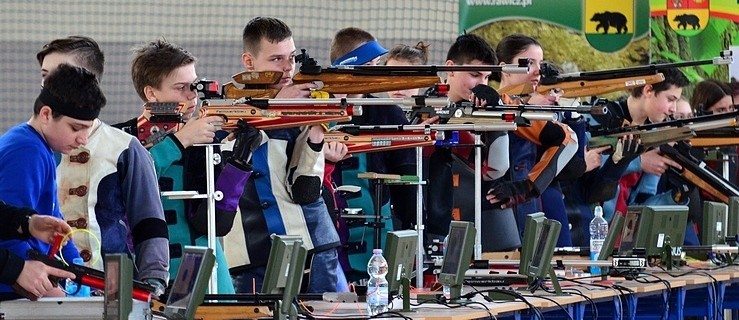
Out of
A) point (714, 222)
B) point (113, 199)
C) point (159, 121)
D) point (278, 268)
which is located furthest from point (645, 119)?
point (113, 199)

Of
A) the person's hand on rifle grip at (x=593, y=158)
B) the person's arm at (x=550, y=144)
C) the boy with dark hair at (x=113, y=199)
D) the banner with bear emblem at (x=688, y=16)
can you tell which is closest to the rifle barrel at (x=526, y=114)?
the person's arm at (x=550, y=144)

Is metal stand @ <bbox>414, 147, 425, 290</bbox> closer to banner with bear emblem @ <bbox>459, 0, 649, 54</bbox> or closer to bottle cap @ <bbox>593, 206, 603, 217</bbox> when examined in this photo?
bottle cap @ <bbox>593, 206, 603, 217</bbox>

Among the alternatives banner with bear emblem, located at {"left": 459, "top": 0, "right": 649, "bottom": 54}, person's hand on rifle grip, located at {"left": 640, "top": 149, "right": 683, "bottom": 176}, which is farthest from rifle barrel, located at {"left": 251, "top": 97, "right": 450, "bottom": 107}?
banner with bear emblem, located at {"left": 459, "top": 0, "right": 649, "bottom": 54}

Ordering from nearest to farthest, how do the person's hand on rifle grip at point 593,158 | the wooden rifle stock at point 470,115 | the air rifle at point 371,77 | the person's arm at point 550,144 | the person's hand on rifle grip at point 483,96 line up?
the air rifle at point 371,77
the wooden rifle stock at point 470,115
the person's hand on rifle grip at point 483,96
the person's arm at point 550,144
the person's hand on rifle grip at point 593,158

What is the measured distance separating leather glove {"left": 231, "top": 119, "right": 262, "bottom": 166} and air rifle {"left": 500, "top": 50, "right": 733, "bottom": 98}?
2574 millimetres

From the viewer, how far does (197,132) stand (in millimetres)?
5684

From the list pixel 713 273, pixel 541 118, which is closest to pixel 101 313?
pixel 541 118

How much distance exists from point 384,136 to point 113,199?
191 cm

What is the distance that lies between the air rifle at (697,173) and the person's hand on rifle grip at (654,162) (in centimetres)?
3

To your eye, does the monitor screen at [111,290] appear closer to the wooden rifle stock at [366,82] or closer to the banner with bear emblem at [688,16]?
the wooden rifle stock at [366,82]

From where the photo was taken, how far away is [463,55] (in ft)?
25.2

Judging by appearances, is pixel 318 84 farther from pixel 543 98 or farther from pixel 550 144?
pixel 543 98

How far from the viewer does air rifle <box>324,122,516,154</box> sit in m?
6.75

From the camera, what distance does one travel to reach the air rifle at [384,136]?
675cm
